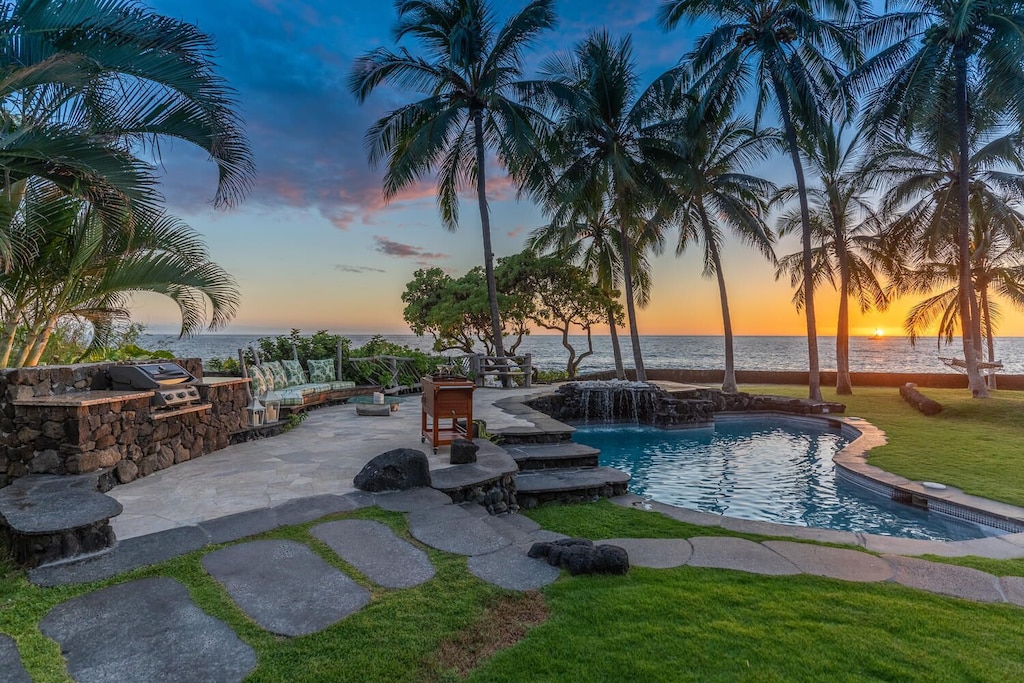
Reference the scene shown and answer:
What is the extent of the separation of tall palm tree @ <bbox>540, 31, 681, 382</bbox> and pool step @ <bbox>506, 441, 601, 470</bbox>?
863 cm

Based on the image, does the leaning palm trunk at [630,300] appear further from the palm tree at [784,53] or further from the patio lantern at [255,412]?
the patio lantern at [255,412]

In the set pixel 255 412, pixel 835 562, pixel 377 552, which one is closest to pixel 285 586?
pixel 377 552

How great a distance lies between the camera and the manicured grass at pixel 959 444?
18.9 feet

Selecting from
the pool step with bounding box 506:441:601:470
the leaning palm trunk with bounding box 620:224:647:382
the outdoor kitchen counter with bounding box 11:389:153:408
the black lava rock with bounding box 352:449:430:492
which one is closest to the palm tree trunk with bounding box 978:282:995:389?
the leaning palm trunk with bounding box 620:224:647:382

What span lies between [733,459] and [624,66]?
470 inches

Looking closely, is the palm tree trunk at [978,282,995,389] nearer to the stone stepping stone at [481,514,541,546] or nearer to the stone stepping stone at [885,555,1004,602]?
the stone stepping stone at [885,555,1004,602]

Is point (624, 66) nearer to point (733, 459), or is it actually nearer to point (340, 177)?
point (340, 177)

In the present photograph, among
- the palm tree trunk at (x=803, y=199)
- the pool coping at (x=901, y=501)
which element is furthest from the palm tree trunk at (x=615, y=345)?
the pool coping at (x=901, y=501)

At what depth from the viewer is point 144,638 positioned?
220cm

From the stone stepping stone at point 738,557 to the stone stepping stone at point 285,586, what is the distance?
7.37 feet

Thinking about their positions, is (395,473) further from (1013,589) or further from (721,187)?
(721,187)

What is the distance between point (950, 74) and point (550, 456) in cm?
1349

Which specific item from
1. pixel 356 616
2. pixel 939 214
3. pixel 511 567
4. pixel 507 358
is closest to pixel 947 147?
pixel 939 214

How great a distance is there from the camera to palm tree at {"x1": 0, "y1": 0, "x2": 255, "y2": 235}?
4.07 m
